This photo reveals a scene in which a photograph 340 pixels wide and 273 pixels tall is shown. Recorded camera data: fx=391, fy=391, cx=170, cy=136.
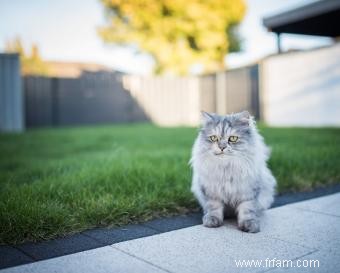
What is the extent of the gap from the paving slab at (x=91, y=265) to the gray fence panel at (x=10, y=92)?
10566 mm

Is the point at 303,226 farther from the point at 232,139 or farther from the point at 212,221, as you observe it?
the point at 232,139

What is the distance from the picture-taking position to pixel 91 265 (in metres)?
1.94

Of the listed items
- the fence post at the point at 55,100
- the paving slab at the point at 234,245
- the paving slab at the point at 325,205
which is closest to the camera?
the paving slab at the point at 234,245

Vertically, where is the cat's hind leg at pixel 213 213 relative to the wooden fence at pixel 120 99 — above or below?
below

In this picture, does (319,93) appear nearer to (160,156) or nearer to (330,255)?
(160,156)

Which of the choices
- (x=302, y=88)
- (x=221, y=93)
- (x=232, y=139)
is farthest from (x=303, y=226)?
(x=221, y=93)

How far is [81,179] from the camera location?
140 inches

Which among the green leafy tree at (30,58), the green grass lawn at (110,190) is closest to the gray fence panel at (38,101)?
the green grass lawn at (110,190)

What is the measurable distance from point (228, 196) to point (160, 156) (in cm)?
239

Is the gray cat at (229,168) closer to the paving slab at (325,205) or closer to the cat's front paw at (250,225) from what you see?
the cat's front paw at (250,225)

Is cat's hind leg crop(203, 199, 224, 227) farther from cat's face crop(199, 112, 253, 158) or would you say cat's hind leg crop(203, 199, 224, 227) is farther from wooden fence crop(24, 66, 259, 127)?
wooden fence crop(24, 66, 259, 127)

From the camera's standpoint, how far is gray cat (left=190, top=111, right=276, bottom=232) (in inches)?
102

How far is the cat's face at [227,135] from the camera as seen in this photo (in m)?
2.56

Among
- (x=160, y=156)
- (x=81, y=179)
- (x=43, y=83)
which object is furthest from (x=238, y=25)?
(x=81, y=179)
